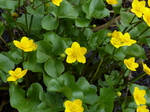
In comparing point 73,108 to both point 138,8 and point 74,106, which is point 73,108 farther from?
point 138,8

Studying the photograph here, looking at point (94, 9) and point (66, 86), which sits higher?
point (94, 9)

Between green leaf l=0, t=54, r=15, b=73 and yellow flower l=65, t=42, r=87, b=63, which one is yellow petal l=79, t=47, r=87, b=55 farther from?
green leaf l=0, t=54, r=15, b=73

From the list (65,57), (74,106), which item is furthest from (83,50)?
(74,106)

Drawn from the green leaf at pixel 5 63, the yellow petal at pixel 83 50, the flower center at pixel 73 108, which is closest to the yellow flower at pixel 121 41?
the yellow petal at pixel 83 50

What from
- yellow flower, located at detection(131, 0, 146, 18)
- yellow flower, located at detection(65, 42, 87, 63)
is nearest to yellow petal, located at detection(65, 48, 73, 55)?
yellow flower, located at detection(65, 42, 87, 63)

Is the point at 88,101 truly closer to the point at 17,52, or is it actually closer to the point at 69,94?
the point at 69,94

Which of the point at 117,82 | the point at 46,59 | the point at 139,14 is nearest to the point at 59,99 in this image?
the point at 46,59

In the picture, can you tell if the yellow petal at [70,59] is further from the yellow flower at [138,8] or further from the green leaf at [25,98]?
the yellow flower at [138,8]
